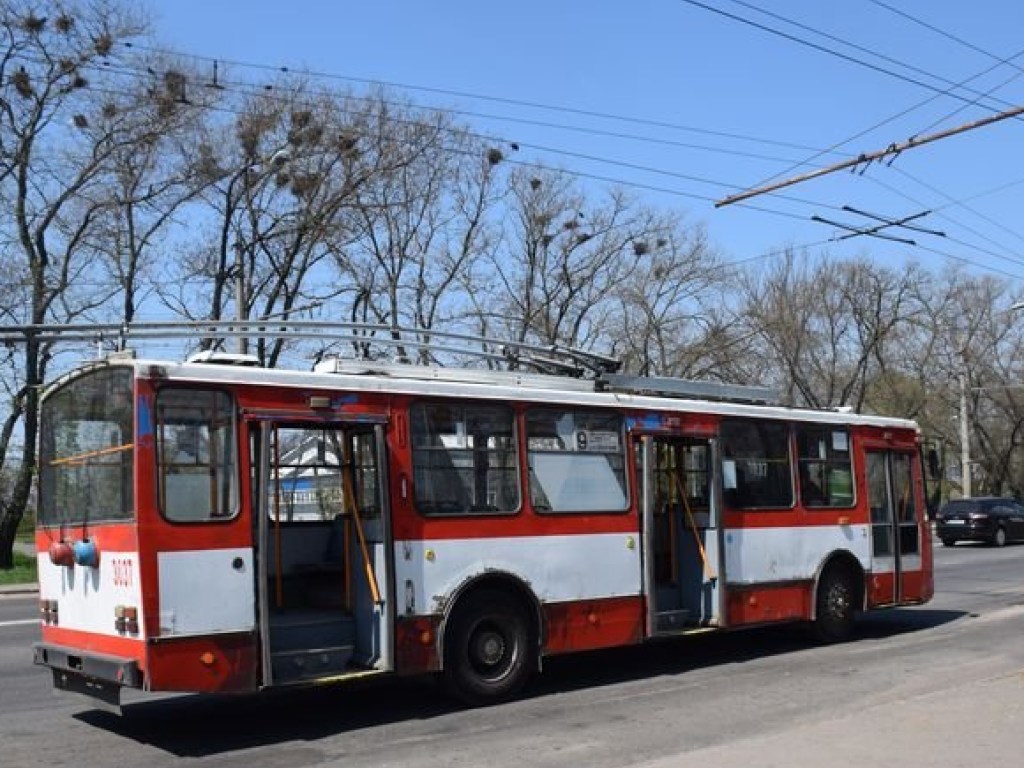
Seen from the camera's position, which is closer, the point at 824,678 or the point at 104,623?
the point at 104,623

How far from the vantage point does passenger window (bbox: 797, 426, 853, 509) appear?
12.8 m

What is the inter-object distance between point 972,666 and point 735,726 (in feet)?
13.0

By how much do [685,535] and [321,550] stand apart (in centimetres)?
407

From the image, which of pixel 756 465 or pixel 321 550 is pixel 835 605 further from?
pixel 321 550

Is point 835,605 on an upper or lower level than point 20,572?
upper

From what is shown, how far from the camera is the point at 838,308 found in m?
54.4

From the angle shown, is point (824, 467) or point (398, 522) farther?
point (824, 467)

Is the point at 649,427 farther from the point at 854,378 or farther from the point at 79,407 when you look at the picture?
the point at 854,378

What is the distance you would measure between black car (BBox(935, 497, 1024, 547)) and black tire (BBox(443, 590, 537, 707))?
28.0 m

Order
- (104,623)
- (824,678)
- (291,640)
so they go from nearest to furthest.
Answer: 1. (104,623)
2. (291,640)
3. (824,678)

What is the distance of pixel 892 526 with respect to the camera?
A: 14.1 m

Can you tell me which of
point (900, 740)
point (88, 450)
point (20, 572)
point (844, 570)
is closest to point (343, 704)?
point (88, 450)

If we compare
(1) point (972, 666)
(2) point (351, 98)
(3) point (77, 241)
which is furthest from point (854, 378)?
(1) point (972, 666)

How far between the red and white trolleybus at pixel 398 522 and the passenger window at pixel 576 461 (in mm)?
24
